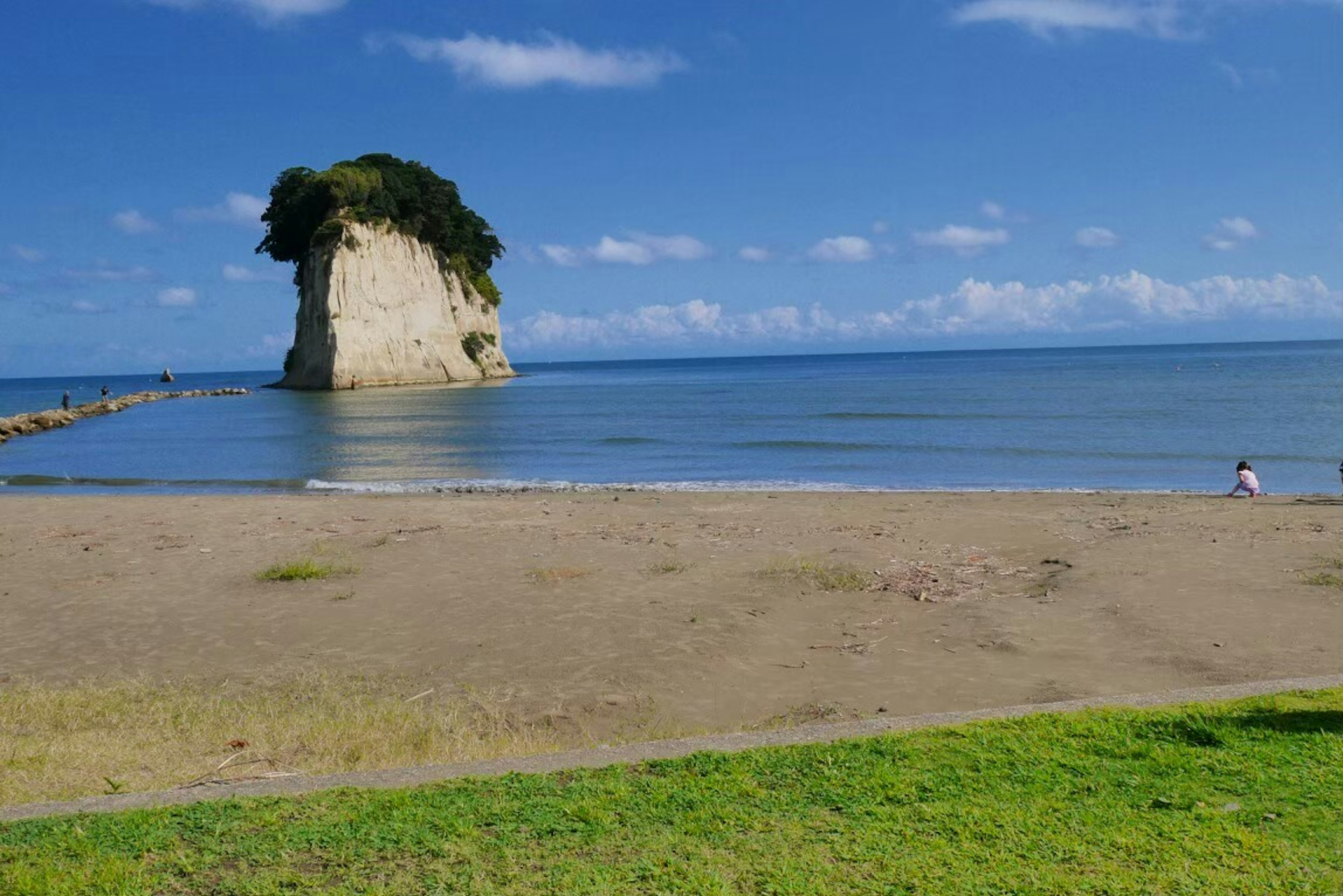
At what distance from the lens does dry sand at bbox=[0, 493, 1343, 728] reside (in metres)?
9.05

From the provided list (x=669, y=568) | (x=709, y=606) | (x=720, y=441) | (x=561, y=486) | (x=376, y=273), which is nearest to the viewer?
(x=709, y=606)

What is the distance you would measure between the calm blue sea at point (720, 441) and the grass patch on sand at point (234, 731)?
15815 mm

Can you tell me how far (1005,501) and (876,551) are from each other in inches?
257

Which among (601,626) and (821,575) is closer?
(601,626)

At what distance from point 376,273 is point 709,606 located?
7063cm

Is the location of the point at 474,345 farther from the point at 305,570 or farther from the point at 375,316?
the point at 305,570

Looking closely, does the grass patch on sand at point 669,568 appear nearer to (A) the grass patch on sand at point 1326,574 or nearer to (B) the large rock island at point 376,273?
(A) the grass patch on sand at point 1326,574

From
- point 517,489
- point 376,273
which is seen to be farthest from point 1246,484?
point 376,273

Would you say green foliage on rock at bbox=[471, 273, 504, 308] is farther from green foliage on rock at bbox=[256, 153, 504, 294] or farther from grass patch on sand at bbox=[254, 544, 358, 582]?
grass patch on sand at bbox=[254, 544, 358, 582]

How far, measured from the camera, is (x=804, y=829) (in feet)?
15.5

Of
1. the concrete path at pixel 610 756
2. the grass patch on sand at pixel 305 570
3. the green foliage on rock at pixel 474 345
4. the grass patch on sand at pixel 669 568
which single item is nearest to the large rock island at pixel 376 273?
the green foliage on rock at pixel 474 345

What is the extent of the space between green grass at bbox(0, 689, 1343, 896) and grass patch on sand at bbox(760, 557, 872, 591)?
20.6 ft

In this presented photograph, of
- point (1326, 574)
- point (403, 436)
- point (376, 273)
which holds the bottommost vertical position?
point (1326, 574)

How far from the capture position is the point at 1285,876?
163 inches
